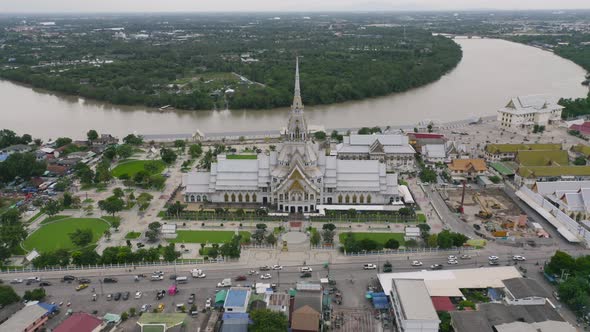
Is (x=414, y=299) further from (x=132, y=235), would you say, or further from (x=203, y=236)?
(x=132, y=235)

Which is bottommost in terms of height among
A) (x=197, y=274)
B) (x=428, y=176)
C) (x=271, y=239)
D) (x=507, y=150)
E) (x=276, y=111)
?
(x=197, y=274)

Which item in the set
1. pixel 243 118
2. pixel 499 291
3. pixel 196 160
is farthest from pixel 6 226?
pixel 243 118

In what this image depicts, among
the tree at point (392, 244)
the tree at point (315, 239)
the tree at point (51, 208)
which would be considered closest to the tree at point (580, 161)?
the tree at point (392, 244)

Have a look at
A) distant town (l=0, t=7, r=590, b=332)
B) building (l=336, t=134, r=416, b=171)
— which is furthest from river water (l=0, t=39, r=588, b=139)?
building (l=336, t=134, r=416, b=171)

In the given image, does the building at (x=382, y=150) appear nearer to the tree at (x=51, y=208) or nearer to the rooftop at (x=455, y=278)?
the rooftop at (x=455, y=278)

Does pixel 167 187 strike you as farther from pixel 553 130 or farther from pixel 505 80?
pixel 505 80

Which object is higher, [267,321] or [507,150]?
[507,150]

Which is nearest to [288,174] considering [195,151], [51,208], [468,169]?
[195,151]
